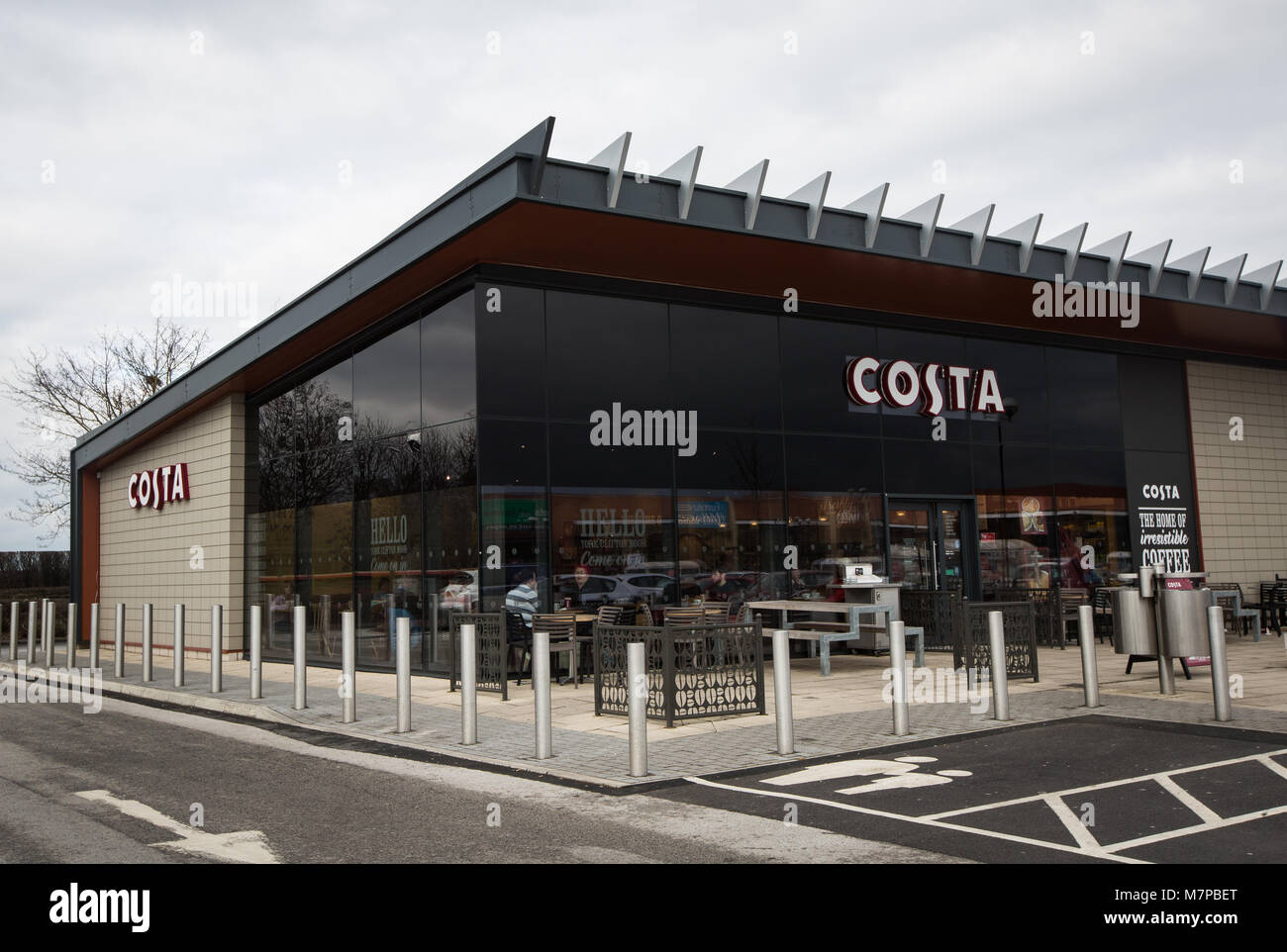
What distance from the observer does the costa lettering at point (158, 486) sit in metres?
20.8

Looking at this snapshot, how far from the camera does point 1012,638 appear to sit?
12.3 m

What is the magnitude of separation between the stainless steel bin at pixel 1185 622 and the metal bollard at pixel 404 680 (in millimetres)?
7745

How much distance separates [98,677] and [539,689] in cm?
1046

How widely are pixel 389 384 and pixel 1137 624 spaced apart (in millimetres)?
10573

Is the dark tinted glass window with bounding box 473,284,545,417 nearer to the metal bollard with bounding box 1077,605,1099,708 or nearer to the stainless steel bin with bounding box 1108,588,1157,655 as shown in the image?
the metal bollard with bounding box 1077,605,1099,708

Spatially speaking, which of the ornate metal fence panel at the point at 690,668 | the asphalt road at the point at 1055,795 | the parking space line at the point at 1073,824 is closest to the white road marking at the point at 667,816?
the asphalt road at the point at 1055,795

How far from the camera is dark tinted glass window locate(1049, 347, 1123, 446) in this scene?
19031 millimetres

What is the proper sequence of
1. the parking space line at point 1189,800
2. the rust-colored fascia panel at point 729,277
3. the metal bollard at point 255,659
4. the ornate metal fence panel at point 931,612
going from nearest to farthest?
the parking space line at point 1189,800, the metal bollard at point 255,659, the rust-colored fascia panel at point 729,277, the ornate metal fence panel at point 931,612

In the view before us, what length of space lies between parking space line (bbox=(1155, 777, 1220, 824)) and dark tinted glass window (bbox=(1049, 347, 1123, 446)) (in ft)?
42.5

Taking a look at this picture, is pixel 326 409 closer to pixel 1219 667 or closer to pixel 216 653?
pixel 216 653

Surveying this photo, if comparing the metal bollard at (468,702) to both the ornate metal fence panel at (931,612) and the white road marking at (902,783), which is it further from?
the ornate metal fence panel at (931,612)

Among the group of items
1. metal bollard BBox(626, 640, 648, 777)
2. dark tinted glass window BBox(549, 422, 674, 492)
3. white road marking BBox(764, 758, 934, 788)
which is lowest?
white road marking BBox(764, 758, 934, 788)

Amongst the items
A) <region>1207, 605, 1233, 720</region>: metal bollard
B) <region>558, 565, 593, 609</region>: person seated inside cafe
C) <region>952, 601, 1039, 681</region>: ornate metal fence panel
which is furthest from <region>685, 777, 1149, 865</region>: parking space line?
<region>558, 565, 593, 609</region>: person seated inside cafe

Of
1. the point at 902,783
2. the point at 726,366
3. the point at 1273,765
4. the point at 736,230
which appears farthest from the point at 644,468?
the point at 1273,765
